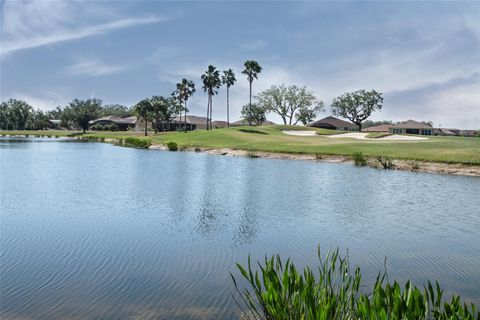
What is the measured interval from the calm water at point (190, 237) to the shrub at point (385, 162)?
15.6 m

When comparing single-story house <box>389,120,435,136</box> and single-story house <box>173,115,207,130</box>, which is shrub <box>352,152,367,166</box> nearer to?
single-story house <box>389,120,435,136</box>

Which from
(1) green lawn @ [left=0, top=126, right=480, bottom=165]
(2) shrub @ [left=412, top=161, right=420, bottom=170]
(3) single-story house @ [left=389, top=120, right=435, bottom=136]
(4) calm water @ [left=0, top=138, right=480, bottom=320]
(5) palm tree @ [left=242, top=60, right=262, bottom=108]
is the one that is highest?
(5) palm tree @ [left=242, top=60, right=262, bottom=108]

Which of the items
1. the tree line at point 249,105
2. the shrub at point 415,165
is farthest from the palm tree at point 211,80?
the shrub at point 415,165

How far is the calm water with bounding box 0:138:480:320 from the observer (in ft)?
34.5

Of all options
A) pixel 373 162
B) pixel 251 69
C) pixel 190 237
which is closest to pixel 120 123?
pixel 251 69

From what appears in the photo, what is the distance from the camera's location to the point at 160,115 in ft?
531

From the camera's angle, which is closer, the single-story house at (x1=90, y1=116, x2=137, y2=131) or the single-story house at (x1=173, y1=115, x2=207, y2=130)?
the single-story house at (x1=90, y1=116, x2=137, y2=131)

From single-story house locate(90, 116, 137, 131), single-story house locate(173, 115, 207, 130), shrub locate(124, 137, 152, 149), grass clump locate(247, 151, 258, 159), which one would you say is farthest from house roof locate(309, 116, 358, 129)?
grass clump locate(247, 151, 258, 159)

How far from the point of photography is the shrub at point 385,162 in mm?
50719

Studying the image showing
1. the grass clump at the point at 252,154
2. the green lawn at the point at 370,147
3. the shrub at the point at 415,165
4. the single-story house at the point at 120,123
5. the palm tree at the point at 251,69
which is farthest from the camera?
the single-story house at the point at 120,123

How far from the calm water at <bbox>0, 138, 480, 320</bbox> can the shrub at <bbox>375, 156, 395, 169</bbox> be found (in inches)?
615

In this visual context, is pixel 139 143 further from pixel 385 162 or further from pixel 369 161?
pixel 385 162

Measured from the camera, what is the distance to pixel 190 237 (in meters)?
16.7

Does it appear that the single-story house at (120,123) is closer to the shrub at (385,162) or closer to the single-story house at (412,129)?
the single-story house at (412,129)
